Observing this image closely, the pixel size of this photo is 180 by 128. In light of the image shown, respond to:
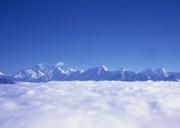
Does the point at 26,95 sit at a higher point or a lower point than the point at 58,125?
higher

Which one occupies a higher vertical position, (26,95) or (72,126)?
(26,95)

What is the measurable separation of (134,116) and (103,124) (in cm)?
199

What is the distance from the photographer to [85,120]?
12.8 metres

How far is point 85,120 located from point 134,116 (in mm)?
2463

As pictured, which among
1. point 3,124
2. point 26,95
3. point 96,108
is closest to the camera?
point 3,124

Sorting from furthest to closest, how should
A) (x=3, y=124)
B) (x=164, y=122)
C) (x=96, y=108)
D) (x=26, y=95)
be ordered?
(x=26, y=95) → (x=96, y=108) → (x=164, y=122) → (x=3, y=124)

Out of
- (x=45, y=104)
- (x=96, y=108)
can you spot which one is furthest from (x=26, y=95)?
(x=96, y=108)

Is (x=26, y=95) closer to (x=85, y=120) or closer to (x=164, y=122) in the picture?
(x=85, y=120)

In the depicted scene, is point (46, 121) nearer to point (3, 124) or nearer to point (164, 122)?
point (3, 124)

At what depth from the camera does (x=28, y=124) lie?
1223cm

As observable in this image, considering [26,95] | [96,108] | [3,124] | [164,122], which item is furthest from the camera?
[26,95]

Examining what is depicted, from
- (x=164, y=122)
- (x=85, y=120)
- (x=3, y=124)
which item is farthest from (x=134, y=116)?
(x=3, y=124)

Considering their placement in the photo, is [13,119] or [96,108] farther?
[96,108]

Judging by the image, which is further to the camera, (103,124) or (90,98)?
(90,98)
